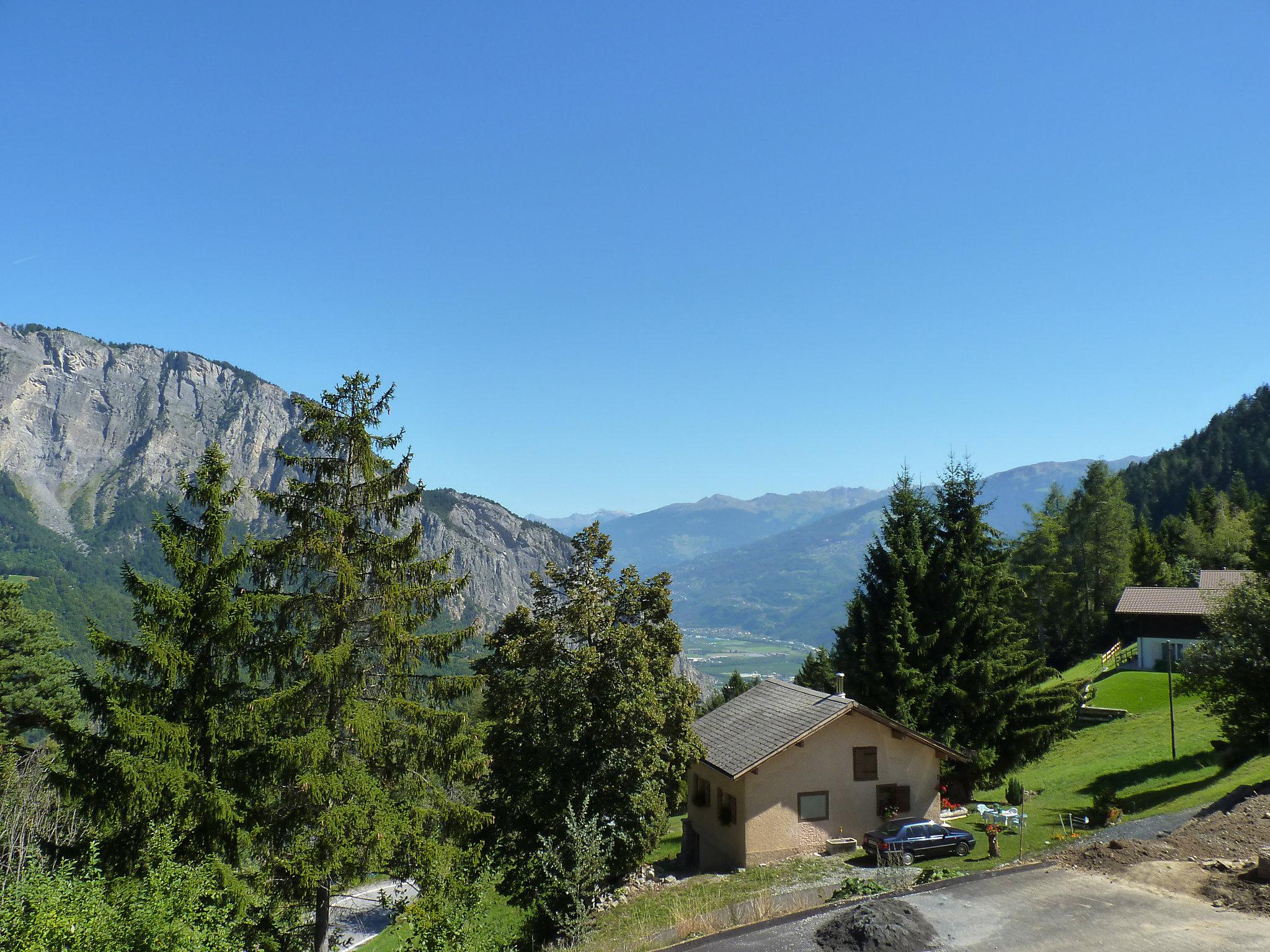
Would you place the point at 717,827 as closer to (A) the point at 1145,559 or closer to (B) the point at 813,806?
(B) the point at 813,806

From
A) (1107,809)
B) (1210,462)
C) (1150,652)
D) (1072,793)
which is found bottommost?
(1072,793)

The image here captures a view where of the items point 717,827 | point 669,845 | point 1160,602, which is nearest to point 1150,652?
point 1160,602

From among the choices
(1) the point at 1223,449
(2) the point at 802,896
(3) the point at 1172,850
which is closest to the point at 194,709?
(2) the point at 802,896

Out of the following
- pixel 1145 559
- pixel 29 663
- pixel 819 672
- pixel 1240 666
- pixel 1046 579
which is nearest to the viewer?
pixel 1240 666

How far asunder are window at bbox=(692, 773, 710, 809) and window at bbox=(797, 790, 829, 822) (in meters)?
4.24

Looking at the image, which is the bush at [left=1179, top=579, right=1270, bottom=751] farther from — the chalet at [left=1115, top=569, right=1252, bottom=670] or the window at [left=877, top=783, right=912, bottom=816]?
the chalet at [left=1115, top=569, right=1252, bottom=670]

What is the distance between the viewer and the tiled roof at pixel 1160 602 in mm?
57688

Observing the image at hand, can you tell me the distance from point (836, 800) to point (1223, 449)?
158170 mm

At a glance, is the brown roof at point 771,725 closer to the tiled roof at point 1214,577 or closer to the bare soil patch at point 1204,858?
the bare soil patch at point 1204,858

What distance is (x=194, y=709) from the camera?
19312 mm

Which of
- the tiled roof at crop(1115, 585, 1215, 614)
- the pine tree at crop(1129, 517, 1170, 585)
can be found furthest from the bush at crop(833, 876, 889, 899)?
the pine tree at crop(1129, 517, 1170, 585)

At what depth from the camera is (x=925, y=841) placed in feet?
85.0

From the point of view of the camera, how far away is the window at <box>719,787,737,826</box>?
28938 millimetres

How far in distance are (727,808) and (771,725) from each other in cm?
357
